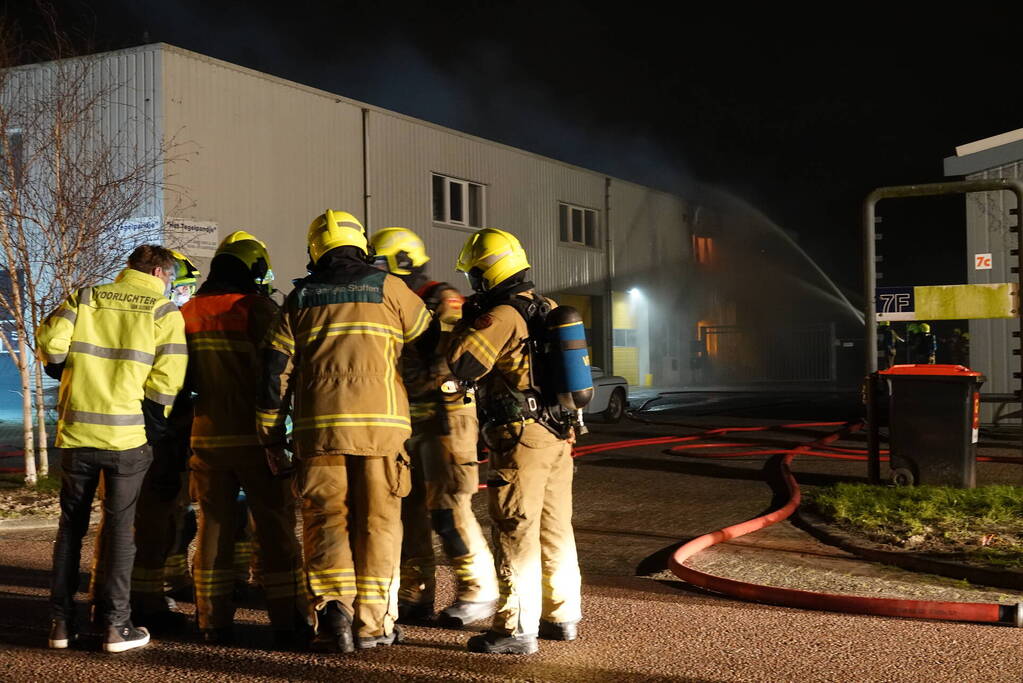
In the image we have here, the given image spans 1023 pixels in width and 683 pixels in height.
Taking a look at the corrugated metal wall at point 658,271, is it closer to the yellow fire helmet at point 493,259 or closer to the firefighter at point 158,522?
the yellow fire helmet at point 493,259

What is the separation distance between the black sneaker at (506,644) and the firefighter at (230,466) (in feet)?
2.92

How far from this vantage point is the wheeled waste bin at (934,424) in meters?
9.09

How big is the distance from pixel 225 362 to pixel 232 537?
2.74ft

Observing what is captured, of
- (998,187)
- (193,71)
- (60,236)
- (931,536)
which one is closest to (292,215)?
(193,71)

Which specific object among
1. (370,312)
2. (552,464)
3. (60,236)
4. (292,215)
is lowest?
(552,464)

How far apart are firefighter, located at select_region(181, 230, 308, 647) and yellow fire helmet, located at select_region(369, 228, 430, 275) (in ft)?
3.03

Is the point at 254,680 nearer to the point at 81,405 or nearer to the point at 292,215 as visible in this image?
the point at 81,405

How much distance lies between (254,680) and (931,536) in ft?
16.0

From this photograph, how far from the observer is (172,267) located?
5.09 m

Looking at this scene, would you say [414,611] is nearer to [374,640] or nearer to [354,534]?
[374,640]

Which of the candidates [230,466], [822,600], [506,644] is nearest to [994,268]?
[822,600]

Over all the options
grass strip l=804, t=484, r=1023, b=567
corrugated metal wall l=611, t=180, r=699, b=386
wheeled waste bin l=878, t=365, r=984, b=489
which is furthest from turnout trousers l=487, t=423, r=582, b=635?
corrugated metal wall l=611, t=180, r=699, b=386

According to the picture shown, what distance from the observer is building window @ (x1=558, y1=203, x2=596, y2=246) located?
29969mm

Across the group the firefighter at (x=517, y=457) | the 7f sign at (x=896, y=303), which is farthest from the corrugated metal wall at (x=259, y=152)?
the firefighter at (x=517, y=457)
